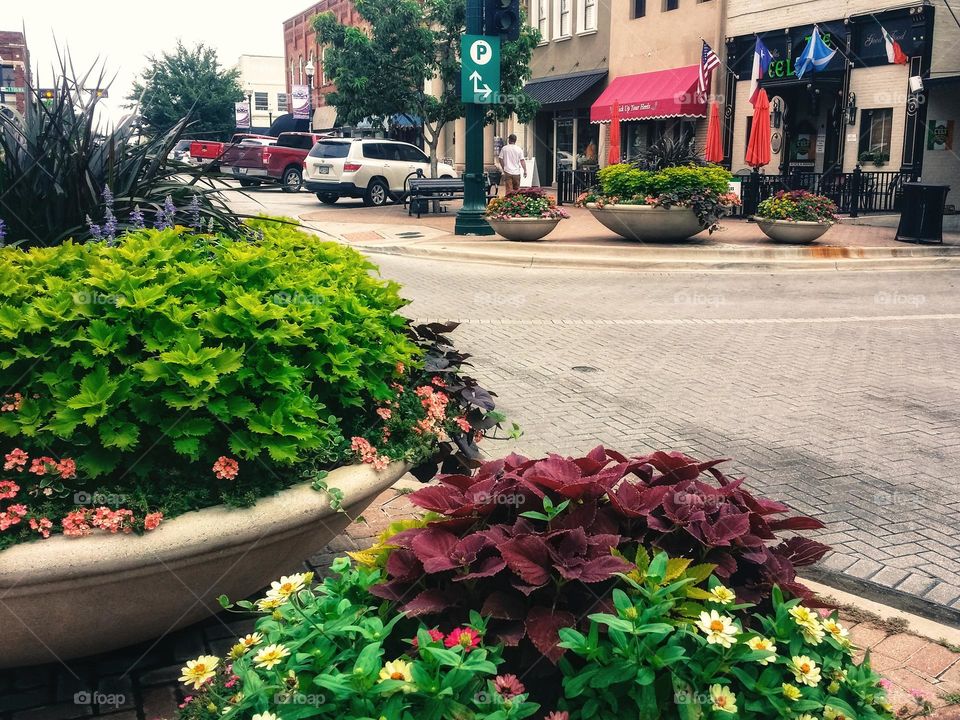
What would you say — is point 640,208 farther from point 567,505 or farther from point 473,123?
point 567,505

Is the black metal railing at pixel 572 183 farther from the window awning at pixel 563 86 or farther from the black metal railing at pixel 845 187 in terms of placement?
the window awning at pixel 563 86

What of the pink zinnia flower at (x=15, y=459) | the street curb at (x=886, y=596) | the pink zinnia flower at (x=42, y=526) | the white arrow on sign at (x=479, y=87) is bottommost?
the street curb at (x=886, y=596)

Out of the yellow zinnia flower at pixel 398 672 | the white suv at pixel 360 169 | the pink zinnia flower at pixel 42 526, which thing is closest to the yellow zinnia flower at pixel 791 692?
the yellow zinnia flower at pixel 398 672

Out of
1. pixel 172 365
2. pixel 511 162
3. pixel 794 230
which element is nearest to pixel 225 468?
pixel 172 365

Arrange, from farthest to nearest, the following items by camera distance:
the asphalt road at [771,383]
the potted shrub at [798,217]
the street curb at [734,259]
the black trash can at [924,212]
A: the black trash can at [924,212] < the potted shrub at [798,217] < the street curb at [734,259] < the asphalt road at [771,383]

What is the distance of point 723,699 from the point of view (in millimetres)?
2186

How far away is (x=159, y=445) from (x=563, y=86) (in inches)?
1352

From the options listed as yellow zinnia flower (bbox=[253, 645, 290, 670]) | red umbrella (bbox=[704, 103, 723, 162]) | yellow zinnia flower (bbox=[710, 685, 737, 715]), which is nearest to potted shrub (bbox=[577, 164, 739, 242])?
red umbrella (bbox=[704, 103, 723, 162])

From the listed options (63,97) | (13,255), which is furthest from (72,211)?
(13,255)

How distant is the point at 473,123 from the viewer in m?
19.2

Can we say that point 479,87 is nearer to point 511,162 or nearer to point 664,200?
point 664,200

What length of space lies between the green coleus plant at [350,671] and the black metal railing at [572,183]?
83.1ft

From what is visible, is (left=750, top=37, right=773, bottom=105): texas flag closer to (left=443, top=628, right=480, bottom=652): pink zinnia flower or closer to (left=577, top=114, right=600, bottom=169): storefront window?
(left=577, top=114, right=600, bottom=169): storefront window

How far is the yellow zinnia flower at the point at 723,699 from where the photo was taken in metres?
2.16
